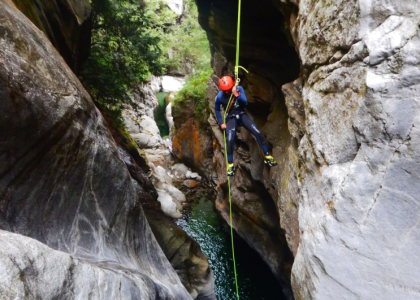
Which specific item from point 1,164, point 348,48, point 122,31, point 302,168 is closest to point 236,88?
point 302,168

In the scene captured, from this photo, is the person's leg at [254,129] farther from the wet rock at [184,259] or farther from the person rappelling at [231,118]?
the wet rock at [184,259]

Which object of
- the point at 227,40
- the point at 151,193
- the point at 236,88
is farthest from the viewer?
the point at 151,193

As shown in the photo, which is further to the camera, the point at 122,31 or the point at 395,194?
the point at 122,31

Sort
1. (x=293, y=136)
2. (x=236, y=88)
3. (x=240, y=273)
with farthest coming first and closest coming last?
1. (x=240, y=273)
2. (x=236, y=88)
3. (x=293, y=136)

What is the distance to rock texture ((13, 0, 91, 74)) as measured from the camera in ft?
18.7

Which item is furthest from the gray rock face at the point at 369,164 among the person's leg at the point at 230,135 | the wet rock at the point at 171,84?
the wet rock at the point at 171,84

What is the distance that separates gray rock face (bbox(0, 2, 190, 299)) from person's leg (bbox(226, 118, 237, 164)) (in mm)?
2873

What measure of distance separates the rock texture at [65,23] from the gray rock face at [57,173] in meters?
1.54

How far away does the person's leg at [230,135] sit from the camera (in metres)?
7.60

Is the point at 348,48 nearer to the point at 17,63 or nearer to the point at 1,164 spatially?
the point at 17,63

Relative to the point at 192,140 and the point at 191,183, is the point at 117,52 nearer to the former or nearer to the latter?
the point at 192,140

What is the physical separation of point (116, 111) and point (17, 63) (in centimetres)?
760

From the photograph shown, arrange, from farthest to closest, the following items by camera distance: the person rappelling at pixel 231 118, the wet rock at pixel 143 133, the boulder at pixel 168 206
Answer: the wet rock at pixel 143 133, the boulder at pixel 168 206, the person rappelling at pixel 231 118

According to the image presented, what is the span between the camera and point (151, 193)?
10.0 metres
